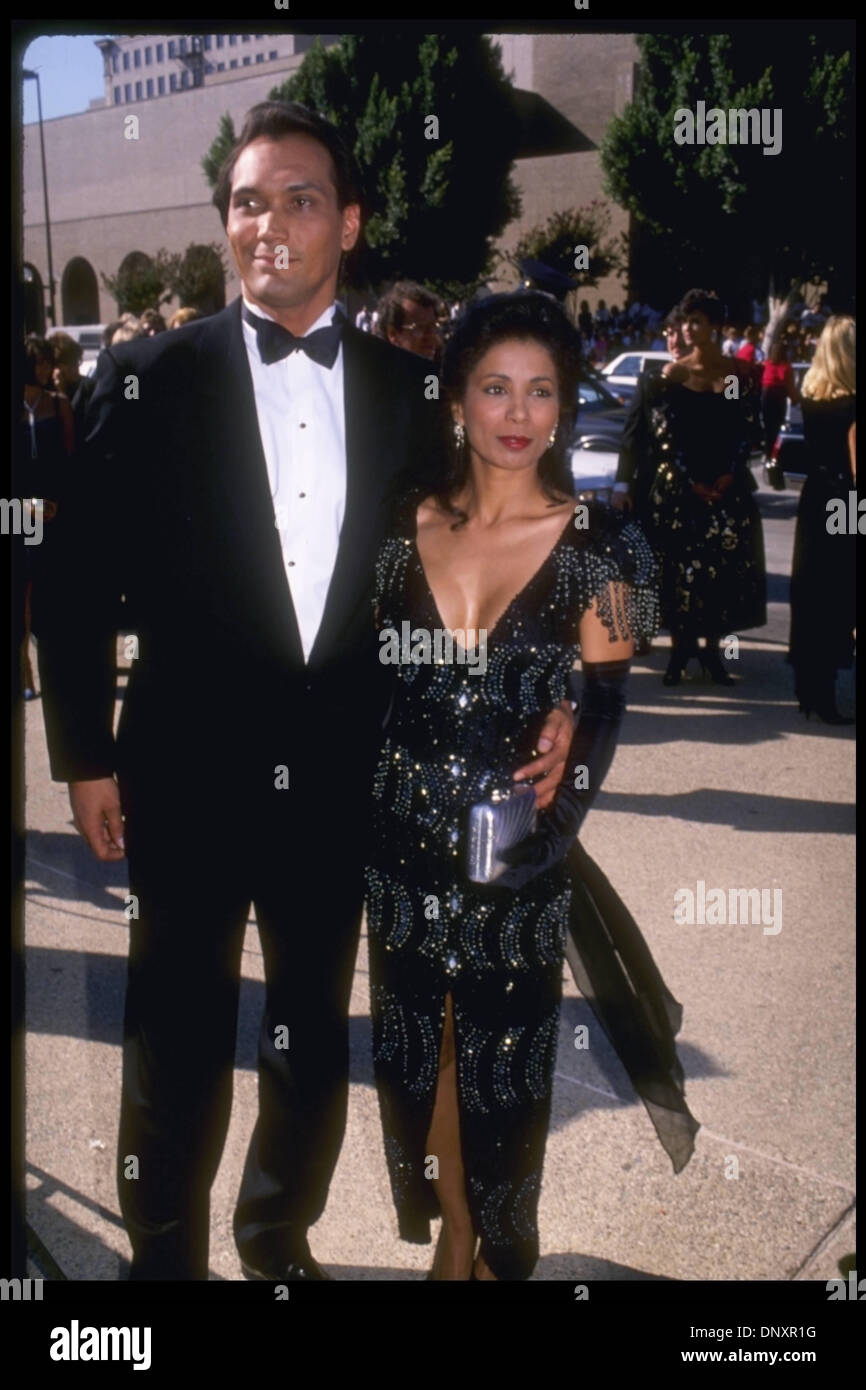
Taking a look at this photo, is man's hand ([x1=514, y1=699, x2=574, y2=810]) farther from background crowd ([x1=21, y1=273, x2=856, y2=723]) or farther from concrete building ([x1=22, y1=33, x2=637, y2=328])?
concrete building ([x1=22, y1=33, x2=637, y2=328])

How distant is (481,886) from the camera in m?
2.41

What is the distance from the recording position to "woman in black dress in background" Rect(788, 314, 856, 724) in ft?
19.8

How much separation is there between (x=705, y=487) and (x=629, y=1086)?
422cm

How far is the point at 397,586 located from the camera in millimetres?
2438

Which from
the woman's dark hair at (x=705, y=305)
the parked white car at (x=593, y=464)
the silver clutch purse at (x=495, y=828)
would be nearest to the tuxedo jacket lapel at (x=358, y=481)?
the silver clutch purse at (x=495, y=828)

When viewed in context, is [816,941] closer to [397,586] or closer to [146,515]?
[397,586]

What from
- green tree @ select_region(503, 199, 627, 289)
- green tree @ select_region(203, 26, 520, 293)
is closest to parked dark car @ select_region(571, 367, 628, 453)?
green tree @ select_region(203, 26, 520, 293)

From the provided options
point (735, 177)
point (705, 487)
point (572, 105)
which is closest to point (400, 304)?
point (705, 487)

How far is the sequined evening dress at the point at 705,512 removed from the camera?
6.81m

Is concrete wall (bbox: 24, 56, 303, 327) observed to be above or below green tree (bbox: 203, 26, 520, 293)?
above

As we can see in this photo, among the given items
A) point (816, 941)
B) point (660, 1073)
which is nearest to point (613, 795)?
point (816, 941)

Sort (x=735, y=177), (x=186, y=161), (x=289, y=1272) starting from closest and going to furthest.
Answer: (x=289, y=1272) < (x=735, y=177) < (x=186, y=161)

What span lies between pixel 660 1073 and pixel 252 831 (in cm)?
106

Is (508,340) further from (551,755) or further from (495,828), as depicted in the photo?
(495,828)
